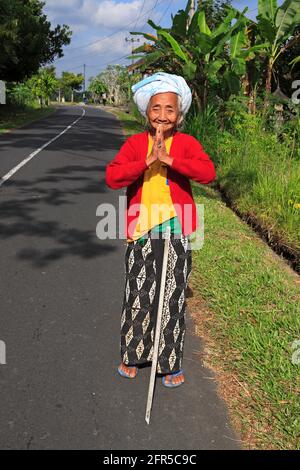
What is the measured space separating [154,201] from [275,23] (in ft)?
27.6

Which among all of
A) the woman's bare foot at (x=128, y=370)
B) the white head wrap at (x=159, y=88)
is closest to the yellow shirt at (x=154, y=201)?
the white head wrap at (x=159, y=88)

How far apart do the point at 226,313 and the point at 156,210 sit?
138cm

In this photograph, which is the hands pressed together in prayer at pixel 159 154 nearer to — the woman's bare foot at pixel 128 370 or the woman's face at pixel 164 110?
the woman's face at pixel 164 110

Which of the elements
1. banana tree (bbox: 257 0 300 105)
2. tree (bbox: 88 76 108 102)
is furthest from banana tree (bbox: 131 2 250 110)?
tree (bbox: 88 76 108 102)

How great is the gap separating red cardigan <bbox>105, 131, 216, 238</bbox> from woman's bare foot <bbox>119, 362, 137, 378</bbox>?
89 centimetres

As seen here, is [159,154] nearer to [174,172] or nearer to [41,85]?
[174,172]

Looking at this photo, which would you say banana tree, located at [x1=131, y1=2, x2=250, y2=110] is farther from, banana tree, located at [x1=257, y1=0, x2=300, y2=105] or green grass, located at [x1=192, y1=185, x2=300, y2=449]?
green grass, located at [x1=192, y1=185, x2=300, y2=449]

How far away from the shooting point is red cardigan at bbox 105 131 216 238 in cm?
241

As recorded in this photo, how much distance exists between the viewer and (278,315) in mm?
3545

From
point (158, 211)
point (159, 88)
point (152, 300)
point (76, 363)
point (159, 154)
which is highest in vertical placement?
point (159, 88)

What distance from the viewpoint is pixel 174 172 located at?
257cm

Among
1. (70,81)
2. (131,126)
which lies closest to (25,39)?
(131,126)

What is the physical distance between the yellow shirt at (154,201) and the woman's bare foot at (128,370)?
915mm

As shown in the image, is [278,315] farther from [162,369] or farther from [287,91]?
[287,91]
